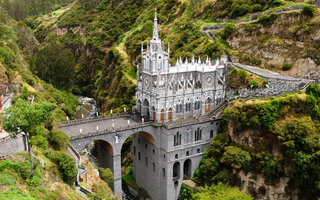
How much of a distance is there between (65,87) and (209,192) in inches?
2823

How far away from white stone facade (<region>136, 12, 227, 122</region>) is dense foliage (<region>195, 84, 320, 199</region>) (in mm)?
6314

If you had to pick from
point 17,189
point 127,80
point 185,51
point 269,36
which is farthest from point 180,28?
point 17,189

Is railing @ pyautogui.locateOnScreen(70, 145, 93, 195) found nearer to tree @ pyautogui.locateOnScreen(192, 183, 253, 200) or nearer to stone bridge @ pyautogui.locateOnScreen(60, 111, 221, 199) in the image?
stone bridge @ pyautogui.locateOnScreen(60, 111, 221, 199)

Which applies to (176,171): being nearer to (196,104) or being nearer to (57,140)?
(196,104)

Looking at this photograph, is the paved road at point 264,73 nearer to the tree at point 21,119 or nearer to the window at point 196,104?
the window at point 196,104

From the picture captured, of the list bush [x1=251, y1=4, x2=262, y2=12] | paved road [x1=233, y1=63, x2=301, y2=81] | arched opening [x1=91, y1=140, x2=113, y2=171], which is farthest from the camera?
bush [x1=251, y1=4, x2=262, y2=12]

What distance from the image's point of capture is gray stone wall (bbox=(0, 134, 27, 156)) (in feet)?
106

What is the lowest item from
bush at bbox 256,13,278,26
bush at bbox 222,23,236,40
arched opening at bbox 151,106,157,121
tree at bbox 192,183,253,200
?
tree at bbox 192,183,253,200

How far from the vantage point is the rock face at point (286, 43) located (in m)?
69.8

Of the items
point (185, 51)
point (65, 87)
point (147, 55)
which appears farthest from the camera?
point (65, 87)

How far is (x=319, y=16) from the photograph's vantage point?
71375mm

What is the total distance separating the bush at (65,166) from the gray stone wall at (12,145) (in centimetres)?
704

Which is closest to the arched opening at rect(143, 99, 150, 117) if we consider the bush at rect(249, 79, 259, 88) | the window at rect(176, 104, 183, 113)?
the window at rect(176, 104, 183, 113)

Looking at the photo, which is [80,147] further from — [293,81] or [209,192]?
[293,81]
